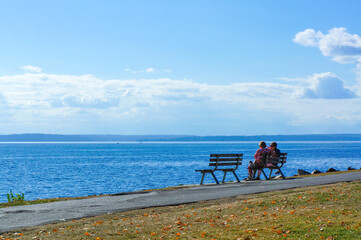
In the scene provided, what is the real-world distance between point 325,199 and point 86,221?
5701 millimetres

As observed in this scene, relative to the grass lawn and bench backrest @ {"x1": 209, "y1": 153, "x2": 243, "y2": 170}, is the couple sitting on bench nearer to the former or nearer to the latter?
bench backrest @ {"x1": 209, "y1": 153, "x2": 243, "y2": 170}

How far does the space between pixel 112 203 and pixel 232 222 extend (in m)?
4.59

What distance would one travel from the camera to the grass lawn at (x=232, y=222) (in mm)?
8289

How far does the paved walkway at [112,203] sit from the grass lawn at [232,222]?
2.07 ft

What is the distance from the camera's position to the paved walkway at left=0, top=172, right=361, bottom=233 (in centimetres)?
1079

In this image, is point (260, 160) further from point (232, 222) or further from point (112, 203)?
point (232, 222)

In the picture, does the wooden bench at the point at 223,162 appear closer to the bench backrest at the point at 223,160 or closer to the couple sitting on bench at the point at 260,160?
the bench backrest at the point at 223,160

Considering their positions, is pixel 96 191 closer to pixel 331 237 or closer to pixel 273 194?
pixel 273 194

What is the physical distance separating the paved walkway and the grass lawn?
0.63m

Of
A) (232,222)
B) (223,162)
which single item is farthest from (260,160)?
(232,222)

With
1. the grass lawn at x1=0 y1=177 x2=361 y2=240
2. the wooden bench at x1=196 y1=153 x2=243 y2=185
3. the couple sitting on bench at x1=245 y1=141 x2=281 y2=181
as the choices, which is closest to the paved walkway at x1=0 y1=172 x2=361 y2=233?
the grass lawn at x1=0 y1=177 x2=361 y2=240

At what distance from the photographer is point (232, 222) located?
9375 mm

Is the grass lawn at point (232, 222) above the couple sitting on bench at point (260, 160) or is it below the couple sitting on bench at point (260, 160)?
below

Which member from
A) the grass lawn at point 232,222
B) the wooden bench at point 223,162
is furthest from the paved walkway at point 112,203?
the wooden bench at point 223,162
